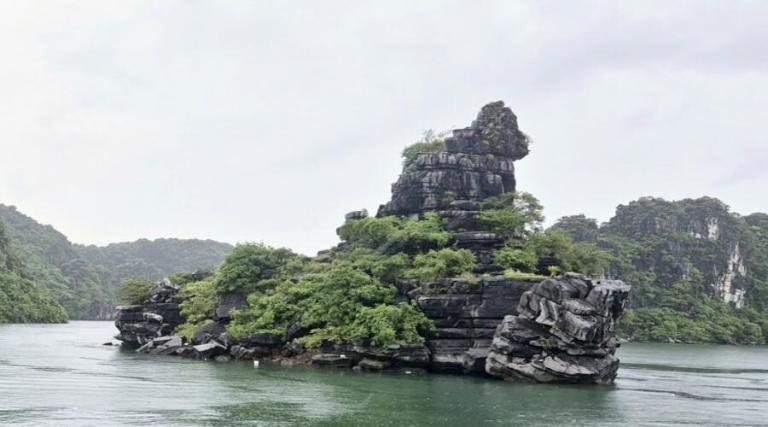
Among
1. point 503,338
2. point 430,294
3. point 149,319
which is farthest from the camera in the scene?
point 149,319

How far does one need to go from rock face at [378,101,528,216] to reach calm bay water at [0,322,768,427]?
20.0 m

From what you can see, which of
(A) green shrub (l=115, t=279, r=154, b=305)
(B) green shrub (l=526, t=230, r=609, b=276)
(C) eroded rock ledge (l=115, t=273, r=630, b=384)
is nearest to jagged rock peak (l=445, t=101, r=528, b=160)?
(B) green shrub (l=526, t=230, r=609, b=276)

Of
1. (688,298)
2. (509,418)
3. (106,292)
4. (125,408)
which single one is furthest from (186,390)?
(106,292)

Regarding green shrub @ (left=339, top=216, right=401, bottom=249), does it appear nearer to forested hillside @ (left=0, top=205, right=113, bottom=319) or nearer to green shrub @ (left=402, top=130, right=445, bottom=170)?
green shrub @ (left=402, top=130, right=445, bottom=170)

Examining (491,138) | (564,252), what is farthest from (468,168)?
(564,252)

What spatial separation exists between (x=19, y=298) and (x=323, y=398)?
11136 centimetres

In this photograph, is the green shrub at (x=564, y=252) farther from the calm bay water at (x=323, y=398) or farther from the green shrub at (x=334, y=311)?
the green shrub at (x=334, y=311)

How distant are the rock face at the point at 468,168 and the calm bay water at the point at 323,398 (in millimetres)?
20031

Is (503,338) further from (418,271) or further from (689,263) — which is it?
(689,263)

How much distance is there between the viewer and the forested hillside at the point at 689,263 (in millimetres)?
136375

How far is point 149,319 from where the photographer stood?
68438mm

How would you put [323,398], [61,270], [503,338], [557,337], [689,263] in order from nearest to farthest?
1. [323,398]
2. [557,337]
3. [503,338]
4. [689,263]
5. [61,270]

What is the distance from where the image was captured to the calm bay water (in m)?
29.2

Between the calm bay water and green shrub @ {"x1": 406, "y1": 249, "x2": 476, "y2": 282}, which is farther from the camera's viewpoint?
green shrub @ {"x1": 406, "y1": 249, "x2": 476, "y2": 282}
